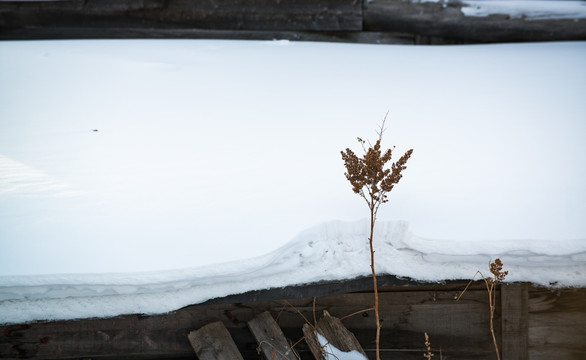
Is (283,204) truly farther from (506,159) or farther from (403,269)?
(506,159)

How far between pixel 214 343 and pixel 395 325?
0.59 metres

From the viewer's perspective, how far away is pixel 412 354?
1629 mm

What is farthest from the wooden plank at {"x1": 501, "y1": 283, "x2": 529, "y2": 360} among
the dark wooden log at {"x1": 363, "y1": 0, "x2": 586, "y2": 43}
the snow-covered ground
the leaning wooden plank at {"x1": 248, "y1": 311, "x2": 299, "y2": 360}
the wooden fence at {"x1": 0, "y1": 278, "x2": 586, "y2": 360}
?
the dark wooden log at {"x1": 363, "y1": 0, "x2": 586, "y2": 43}

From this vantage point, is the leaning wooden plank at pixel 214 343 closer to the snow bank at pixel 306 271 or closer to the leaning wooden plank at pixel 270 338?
the leaning wooden plank at pixel 270 338

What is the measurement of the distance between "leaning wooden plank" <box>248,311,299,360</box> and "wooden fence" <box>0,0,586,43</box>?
62.3 inches

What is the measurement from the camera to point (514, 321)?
155cm

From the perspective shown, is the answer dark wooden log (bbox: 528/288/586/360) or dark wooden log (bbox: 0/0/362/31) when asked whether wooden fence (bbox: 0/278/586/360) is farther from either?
dark wooden log (bbox: 0/0/362/31)

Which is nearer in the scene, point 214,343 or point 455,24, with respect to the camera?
point 214,343

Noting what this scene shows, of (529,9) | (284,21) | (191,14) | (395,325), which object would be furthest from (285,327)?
(529,9)

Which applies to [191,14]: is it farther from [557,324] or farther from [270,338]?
[557,324]

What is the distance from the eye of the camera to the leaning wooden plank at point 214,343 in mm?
1445

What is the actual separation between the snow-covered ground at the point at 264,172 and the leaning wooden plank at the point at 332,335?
30cm

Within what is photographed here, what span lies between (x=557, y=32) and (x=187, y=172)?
211 centimetres

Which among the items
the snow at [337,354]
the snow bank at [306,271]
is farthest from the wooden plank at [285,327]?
the snow bank at [306,271]
